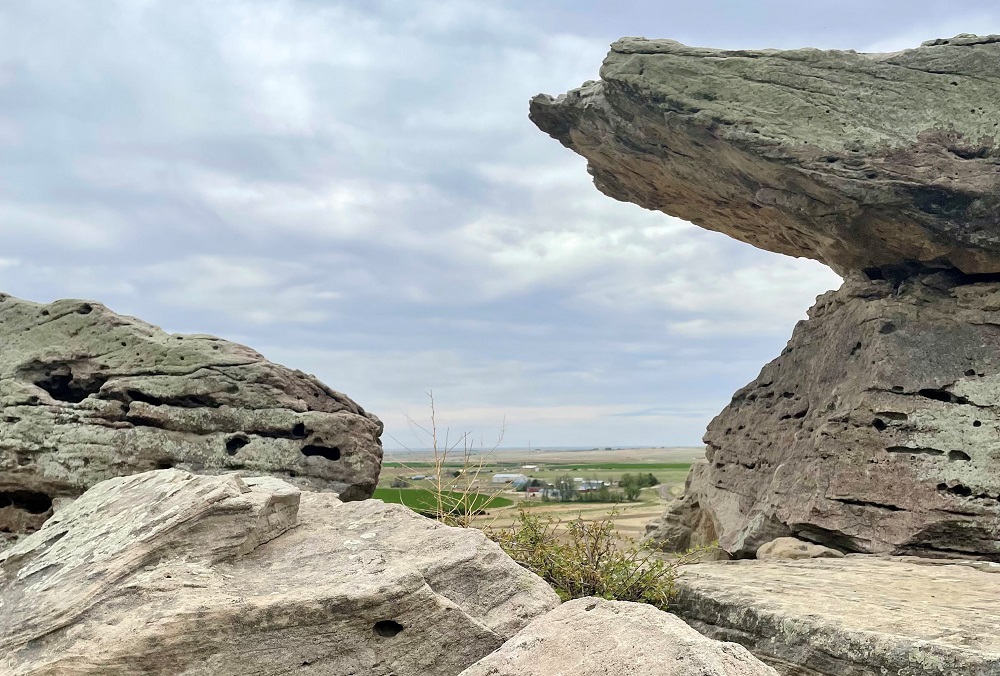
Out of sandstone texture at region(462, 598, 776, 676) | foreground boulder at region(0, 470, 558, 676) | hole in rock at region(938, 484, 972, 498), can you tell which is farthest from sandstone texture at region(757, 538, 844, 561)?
sandstone texture at region(462, 598, 776, 676)

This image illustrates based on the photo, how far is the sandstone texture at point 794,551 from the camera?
10914 millimetres

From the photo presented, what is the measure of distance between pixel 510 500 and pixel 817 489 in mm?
4846

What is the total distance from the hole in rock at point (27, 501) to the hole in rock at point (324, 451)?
383 centimetres

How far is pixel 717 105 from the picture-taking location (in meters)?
12.8

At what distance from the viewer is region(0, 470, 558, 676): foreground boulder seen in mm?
5613

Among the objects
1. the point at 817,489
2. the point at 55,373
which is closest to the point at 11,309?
the point at 55,373

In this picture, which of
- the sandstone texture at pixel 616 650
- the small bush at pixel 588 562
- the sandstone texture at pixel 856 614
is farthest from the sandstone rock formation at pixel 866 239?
the sandstone texture at pixel 616 650

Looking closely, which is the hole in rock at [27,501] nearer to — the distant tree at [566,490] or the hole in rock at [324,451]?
the hole in rock at [324,451]

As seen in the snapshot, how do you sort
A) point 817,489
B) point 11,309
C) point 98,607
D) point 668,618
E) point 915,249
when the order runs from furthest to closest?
point 11,309 < point 915,249 < point 817,489 < point 98,607 < point 668,618

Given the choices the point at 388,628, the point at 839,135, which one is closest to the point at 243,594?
the point at 388,628

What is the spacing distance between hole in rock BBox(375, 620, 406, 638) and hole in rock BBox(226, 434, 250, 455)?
6858 millimetres

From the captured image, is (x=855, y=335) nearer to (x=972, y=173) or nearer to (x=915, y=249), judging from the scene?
(x=915, y=249)

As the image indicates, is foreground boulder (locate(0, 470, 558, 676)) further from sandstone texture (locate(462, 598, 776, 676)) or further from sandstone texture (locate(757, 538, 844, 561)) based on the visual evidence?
sandstone texture (locate(757, 538, 844, 561))

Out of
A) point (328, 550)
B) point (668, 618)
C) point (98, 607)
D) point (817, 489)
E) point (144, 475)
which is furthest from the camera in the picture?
point (817, 489)
